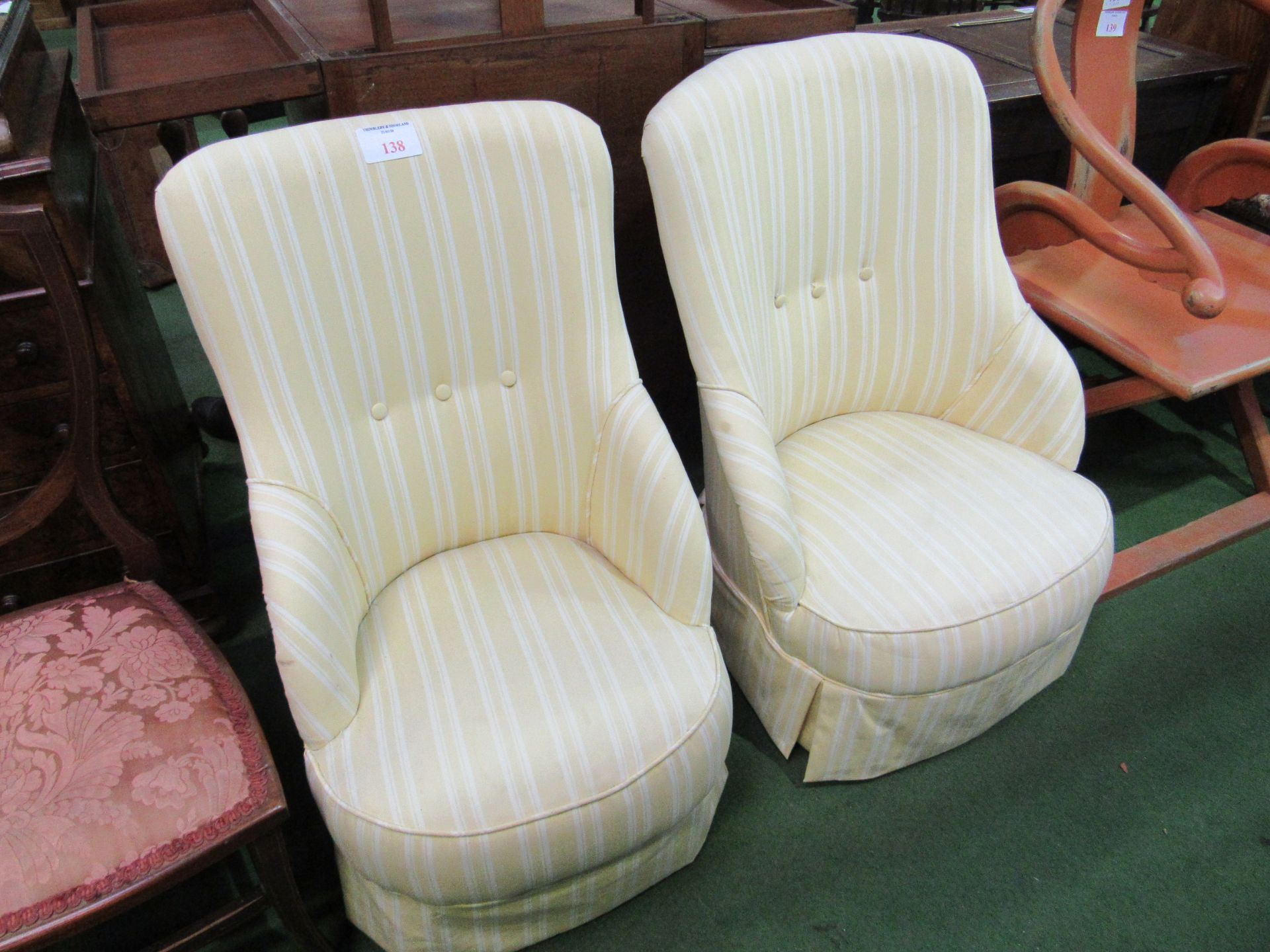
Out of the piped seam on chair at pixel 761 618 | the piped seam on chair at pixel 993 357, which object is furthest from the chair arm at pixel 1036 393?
the piped seam on chair at pixel 761 618

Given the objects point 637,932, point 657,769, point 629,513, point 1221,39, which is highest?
point 1221,39

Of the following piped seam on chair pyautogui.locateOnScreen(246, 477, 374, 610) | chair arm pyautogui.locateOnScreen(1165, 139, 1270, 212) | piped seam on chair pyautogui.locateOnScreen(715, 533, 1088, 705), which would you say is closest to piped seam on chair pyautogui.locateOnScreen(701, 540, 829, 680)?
piped seam on chair pyautogui.locateOnScreen(715, 533, 1088, 705)

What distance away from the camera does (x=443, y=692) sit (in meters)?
1.04

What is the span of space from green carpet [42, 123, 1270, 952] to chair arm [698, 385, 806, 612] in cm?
40

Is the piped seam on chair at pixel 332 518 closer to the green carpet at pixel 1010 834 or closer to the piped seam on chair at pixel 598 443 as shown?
the piped seam on chair at pixel 598 443

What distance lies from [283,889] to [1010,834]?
3.41 ft

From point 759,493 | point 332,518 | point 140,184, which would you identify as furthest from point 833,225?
point 140,184

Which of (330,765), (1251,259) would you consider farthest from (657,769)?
(1251,259)

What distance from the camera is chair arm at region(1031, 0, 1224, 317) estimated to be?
4.41ft

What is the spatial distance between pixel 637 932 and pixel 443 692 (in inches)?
18.7

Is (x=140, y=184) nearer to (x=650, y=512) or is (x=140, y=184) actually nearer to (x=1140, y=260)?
(x=650, y=512)

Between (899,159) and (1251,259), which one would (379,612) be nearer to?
(899,159)

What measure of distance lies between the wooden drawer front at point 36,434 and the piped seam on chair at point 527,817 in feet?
2.23

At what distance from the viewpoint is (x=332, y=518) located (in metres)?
1.10
